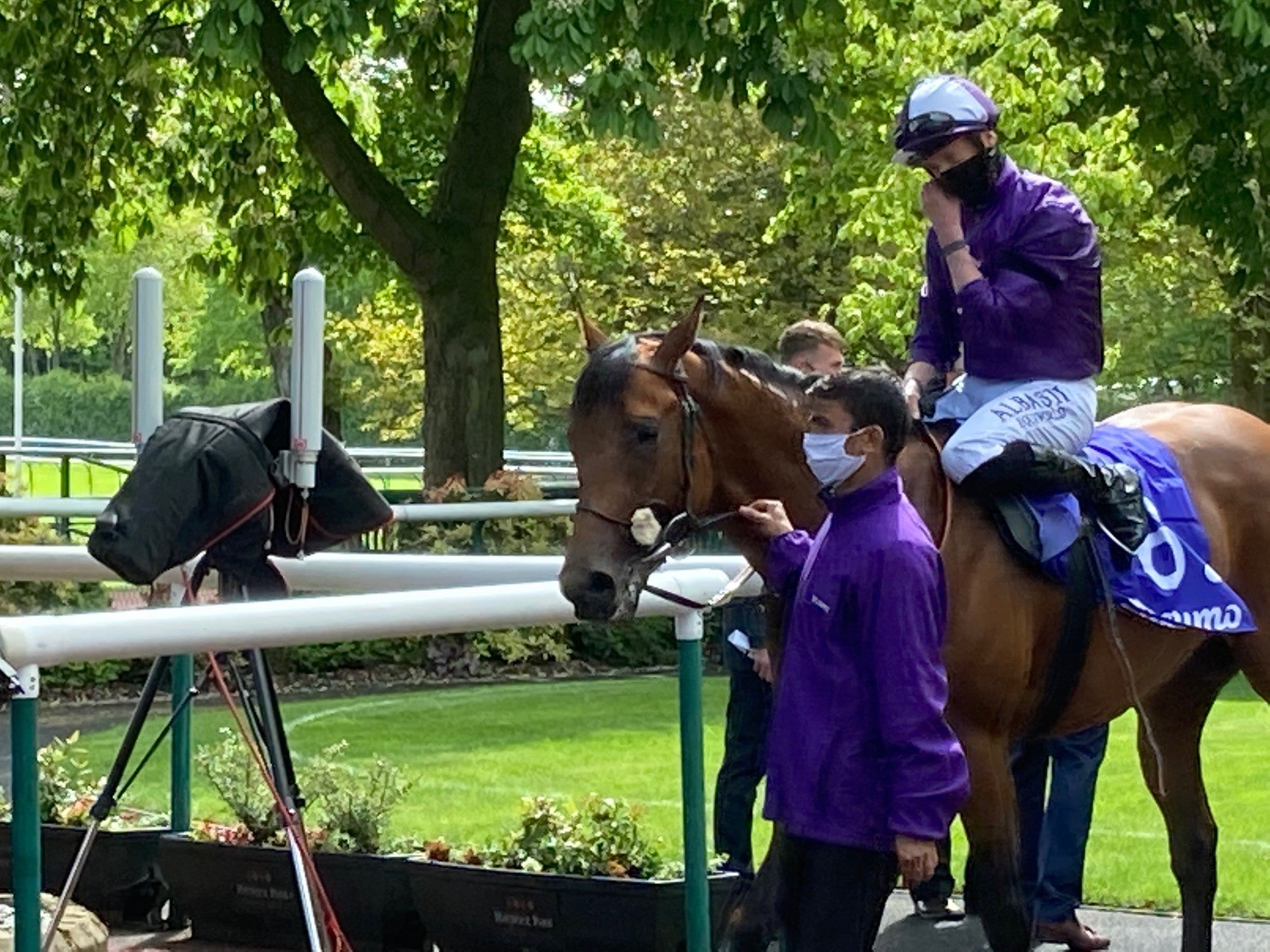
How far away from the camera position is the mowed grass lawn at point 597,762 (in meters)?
8.44

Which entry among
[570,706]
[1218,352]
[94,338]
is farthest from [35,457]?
[94,338]

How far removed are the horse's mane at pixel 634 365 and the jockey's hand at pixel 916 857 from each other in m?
1.09

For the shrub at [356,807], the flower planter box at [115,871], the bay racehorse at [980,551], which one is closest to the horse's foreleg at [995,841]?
the bay racehorse at [980,551]

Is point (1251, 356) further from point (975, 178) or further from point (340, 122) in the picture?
point (975, 178)

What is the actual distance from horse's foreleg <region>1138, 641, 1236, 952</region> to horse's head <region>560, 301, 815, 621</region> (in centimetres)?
215

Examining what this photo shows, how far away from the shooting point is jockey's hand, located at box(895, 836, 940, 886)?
390 centimetres

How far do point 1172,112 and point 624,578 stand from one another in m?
12.4

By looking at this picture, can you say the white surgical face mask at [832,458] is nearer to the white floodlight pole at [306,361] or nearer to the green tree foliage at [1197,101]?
the white floodlight pole at [306,361]

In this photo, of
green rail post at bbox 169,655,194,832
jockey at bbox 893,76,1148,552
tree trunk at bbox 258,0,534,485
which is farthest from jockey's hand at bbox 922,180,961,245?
tree trunk at bbox 258,0,534,485

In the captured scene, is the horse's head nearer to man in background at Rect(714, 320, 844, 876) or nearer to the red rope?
the red rope

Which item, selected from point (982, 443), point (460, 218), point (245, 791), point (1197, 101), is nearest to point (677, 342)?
point (982, 443)

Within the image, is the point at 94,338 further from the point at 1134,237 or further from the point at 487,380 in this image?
the point at 487,380

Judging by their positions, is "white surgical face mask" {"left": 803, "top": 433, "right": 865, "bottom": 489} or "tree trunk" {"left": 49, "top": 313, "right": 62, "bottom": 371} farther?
"tree trunk" {"left": 49, "top": 313, "right": 62, "bottom": 371}

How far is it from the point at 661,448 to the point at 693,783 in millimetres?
715
